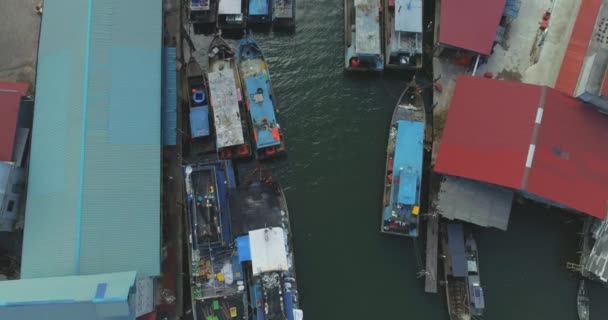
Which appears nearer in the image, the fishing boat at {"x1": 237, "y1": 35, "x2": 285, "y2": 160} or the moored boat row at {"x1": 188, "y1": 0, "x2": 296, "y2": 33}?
the fishing boat at {"x1": 237, "y1": 35, "x2": 285, "y2": 160}

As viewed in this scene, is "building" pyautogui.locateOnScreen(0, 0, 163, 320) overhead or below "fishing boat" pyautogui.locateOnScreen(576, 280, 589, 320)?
overhead

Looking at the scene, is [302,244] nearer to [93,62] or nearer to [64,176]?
[64,176]

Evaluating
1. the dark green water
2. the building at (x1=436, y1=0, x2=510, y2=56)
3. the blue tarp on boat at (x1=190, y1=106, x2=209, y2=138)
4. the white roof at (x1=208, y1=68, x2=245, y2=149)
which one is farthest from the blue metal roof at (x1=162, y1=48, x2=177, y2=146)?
the building at (x1=436, y1=0, x2=510, y2=56)

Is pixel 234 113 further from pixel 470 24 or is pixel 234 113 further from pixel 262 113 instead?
pixel 470 24

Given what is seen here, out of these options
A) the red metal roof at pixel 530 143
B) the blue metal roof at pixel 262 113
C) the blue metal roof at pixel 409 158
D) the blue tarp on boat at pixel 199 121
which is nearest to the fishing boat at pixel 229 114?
the blue tarp on boat at pixel 199 121

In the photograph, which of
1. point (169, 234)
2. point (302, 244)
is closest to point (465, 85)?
point (302, 244)

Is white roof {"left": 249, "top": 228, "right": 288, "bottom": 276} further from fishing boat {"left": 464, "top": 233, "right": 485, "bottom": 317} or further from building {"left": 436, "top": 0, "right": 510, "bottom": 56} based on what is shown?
building {"left": 436, "top": 0, "right": 510, "bottom": 56}

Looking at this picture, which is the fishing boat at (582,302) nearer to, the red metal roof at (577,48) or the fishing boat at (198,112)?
the red metal roof at (577,48)

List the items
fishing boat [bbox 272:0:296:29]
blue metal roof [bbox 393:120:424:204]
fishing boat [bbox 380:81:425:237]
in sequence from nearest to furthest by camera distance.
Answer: blue metal roof [bbox 393:120:424:204] → fishing boat [bbox 380:81:425:237] → fishing boat [bbox 272:0:296:29]
